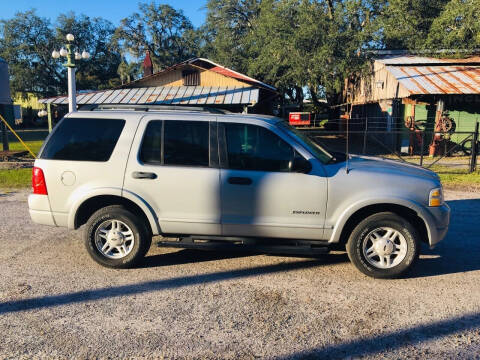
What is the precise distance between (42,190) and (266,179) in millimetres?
2695

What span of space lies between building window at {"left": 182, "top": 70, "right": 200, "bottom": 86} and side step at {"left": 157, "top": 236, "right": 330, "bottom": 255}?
16.4 meters

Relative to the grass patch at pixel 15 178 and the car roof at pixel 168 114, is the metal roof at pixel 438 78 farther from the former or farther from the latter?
the grass patch at pixel 15 178

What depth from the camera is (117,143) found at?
4605 mm

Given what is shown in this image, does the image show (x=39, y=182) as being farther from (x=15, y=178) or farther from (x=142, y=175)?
(x=15, y=178)

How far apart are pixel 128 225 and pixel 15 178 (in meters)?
8.63

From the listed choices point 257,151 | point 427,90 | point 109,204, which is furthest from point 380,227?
point 427,90

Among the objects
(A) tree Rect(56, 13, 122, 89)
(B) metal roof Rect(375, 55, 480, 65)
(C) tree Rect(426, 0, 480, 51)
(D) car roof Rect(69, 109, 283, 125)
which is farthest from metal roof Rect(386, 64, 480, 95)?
(A) tree Rect(56, 13, 122, 89)

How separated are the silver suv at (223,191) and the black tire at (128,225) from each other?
12mm

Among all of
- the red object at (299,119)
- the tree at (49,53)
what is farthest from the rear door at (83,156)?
the tree at (49,53)

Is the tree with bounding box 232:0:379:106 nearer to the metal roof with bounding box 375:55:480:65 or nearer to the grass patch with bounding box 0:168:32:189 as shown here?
the metal roof with bounding box 375:55:480:65

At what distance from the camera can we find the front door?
4.30 metres

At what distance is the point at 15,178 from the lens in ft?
37.3

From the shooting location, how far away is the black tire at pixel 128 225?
4.56 m

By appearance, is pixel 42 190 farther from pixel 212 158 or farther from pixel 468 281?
pixel 468 281
